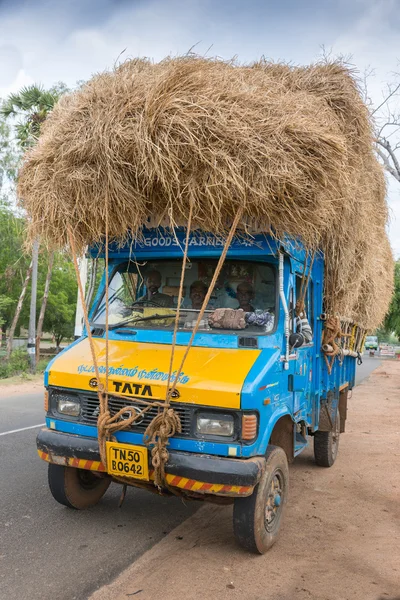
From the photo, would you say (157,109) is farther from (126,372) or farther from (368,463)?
(368,463)

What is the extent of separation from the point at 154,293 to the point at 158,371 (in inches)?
50.3

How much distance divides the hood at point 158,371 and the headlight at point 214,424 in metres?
0.12

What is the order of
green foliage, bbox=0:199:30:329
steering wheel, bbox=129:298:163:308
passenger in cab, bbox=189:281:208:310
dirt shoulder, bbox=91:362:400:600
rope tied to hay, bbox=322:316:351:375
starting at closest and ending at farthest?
dirt shoulder, bbox=91:362:400:600 < passenger in cab, bbox=189:281:208:310 < steering wheel, bbox=129:298:163:308 < rope tied to hay, bbox=322:316:351:375 < green foliage, bbox=0:199:30:329

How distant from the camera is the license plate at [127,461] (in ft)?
12.5

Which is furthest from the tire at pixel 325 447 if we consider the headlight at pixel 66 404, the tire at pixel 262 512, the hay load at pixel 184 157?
the headlight at pixel 66 404

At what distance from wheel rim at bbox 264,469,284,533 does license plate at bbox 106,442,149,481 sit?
1017 millimetres

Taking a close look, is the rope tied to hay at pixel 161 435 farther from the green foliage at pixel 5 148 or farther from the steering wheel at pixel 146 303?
the green foliage at pixel 5 148

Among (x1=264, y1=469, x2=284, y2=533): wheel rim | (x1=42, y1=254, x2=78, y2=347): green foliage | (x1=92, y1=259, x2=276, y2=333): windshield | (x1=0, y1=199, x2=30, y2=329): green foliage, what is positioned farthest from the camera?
(x1=42, y1=254, x2=78, y2=347): green foliage

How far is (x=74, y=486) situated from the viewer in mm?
4695

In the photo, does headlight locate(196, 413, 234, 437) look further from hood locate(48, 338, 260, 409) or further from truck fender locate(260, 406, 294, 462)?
truck fender locate(260, 406, 294, 462)

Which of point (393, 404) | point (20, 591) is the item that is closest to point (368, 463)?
point (20, 591)

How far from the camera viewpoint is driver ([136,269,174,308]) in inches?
196

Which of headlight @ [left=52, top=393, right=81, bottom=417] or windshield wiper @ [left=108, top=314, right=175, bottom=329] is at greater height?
windshield wiper @ [left=108, top=314, right=175, bottom=329]

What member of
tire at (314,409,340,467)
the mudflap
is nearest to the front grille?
the mudflap
